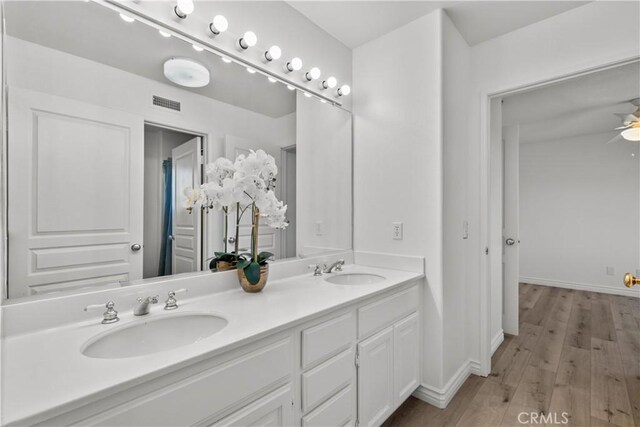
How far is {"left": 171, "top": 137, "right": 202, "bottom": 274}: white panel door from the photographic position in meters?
1.39

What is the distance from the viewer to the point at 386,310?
162cm

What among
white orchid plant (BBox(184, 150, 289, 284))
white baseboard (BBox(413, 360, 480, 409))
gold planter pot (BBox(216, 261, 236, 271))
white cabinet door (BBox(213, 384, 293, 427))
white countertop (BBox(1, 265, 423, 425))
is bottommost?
white baseboard (BBox(413, 360, 480, 409))

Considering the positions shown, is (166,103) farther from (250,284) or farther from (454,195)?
(454,195)

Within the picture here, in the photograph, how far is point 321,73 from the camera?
2.13m

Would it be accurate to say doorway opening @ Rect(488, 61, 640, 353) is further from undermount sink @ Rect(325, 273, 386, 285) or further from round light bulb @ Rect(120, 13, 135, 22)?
round light bulb @ Rect(120, 13, 135, 22)

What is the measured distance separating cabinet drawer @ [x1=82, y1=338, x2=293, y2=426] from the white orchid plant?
17.9 inches

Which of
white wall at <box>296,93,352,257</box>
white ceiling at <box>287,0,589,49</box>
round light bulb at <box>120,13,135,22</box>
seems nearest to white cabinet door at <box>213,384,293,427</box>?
white wall at <box>296,93,352,257</box>

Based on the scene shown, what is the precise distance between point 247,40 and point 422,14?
1157 millimetres

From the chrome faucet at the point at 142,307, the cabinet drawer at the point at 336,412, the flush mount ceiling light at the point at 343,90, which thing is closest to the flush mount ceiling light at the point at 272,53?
the flush mount ceiling light at the point at 343,90

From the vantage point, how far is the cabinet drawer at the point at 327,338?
3.86ft

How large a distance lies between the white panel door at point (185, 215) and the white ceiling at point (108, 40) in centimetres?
31

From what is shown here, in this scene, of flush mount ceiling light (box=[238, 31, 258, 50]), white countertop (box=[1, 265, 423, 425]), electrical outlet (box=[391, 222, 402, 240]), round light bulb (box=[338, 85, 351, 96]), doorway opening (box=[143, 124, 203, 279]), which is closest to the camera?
white countertop (box=[1, 265, 423, 425])

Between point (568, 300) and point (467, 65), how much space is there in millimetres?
3670

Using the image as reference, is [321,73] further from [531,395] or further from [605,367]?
[605,367]
